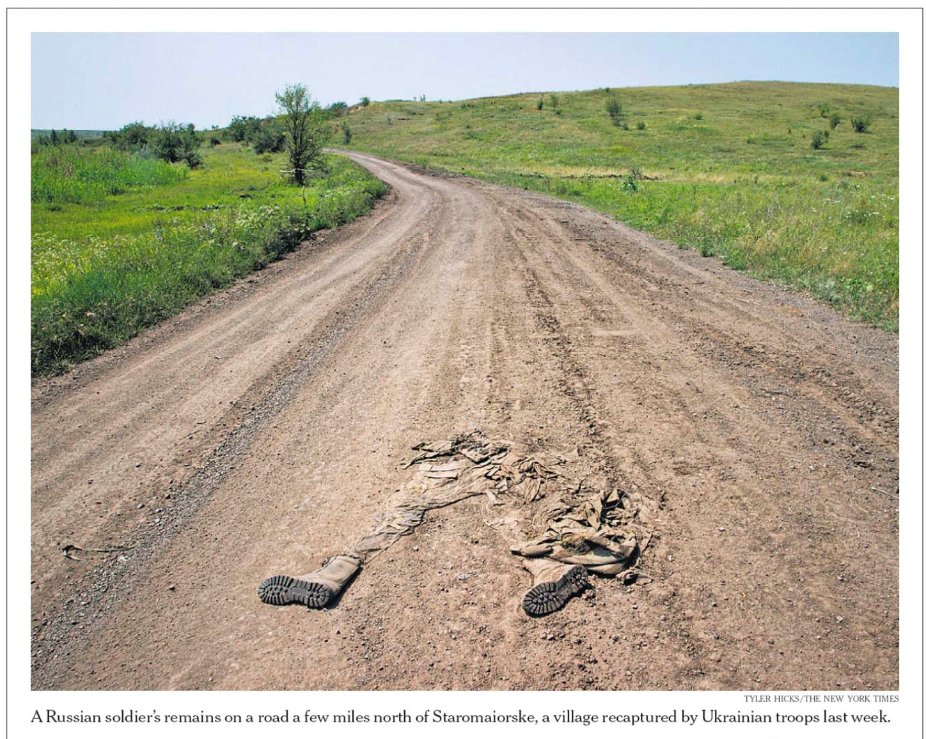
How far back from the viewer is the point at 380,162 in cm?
3741

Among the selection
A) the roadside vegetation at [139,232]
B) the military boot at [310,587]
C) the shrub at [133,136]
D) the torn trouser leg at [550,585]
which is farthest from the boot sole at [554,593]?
the shrub at [133,136]

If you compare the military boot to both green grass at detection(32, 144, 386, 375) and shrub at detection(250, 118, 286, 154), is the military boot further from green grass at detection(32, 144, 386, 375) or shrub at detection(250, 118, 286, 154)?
shrub at detection(250, 118, 286, 154)

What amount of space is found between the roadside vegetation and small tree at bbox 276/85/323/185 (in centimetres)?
80

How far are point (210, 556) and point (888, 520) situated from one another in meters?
4.16

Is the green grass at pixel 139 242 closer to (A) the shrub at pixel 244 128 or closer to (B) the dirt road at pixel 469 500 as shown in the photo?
(B) the dirt road at pixel 469 500

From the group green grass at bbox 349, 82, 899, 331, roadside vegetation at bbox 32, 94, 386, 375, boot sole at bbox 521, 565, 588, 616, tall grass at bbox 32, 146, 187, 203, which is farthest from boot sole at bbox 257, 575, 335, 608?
tall grass at bbox 32, 146, 187, 203

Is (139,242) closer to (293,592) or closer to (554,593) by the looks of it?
(293,592)

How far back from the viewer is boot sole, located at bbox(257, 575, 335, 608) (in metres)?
3.26

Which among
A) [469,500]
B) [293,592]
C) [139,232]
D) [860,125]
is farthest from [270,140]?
[293,592]

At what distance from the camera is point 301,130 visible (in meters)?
28.7

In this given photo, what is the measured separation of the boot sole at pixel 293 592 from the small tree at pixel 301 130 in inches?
1084

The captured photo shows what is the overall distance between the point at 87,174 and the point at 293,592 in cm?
3066
